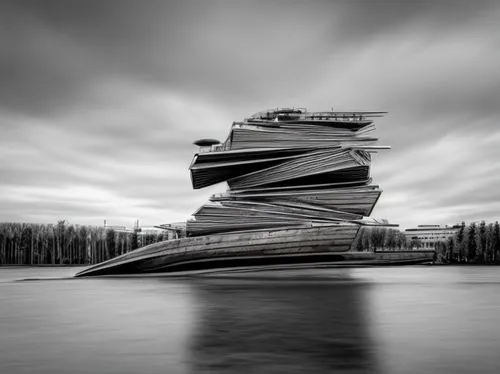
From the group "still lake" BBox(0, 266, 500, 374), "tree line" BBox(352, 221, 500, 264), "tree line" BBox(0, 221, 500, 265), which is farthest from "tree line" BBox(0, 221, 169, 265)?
"still lake" BBox(0, 266, 500, 374)

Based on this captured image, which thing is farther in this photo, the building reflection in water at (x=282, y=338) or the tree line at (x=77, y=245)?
the tree line at (x=77, y=245)

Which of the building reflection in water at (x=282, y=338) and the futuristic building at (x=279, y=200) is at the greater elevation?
the futuristic building at (x=279, y=200)

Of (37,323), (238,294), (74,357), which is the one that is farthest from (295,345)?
(238,294)

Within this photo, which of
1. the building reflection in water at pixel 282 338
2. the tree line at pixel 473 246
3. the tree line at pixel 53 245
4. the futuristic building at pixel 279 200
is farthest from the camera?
the tree line at pixel 473 246

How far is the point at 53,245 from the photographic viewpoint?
3878 inches

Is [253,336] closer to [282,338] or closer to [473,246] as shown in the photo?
[282,338]

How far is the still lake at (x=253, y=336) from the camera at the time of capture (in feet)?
24.5

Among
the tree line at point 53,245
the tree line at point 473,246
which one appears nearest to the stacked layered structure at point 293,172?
the tree line at point 473,246

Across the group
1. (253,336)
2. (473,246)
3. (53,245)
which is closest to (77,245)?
(53,245)

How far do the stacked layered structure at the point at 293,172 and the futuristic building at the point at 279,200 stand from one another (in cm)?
7

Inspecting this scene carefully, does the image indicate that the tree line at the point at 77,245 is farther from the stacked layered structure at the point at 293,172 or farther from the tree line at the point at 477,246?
the stacked layered structure at the point at 293,172

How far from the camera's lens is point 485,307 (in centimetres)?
1482

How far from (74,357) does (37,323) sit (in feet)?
14.8

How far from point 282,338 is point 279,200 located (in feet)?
93.8
